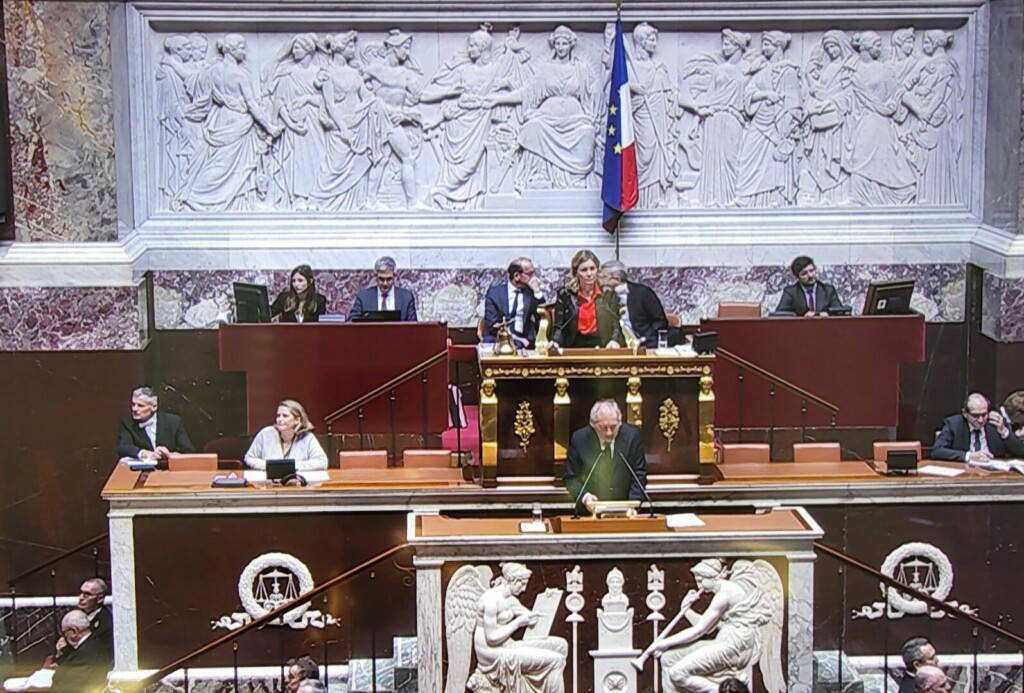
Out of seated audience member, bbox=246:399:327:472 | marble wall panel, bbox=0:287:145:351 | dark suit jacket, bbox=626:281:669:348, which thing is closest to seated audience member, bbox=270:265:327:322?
marble wall panel, bbox=0:287:145:351

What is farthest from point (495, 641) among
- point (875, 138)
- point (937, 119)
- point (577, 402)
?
point (937, 119)

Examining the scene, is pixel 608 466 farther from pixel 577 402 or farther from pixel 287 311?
pixel 287 311

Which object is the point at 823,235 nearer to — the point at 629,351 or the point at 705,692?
the point at 629,351

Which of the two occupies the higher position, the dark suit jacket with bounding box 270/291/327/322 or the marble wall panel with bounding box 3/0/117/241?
the marble wall panel with bounding box 3/0/117/241

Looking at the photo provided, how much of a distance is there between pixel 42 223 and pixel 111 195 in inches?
22.7

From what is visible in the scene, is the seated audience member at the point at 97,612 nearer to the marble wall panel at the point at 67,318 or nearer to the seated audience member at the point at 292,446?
the seated audience member at the point at 292,446

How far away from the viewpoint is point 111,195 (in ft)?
48.2

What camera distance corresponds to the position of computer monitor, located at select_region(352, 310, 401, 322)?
46.2 ft

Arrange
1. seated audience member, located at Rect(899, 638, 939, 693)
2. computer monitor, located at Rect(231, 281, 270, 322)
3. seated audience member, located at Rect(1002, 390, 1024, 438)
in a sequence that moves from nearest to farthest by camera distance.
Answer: seated audience member, located at Rect(899, 638, 939, 693), seated audience member, located at Rect(1002, 390, 1024, 438), computer monitor, located at Rect(231, 281, 270, 322)

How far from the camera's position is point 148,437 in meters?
13.1

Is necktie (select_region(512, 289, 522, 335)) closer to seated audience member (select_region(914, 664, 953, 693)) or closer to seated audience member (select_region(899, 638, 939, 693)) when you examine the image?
seated audience member (select_region(899, 638, 939, 693))

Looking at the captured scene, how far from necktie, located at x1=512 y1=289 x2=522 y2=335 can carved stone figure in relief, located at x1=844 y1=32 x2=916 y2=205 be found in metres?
3.65

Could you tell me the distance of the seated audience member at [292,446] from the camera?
12.6 metres

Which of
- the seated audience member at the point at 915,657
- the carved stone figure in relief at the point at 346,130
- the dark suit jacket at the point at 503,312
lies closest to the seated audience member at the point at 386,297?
the dark suit jacket at the point at 503,312
